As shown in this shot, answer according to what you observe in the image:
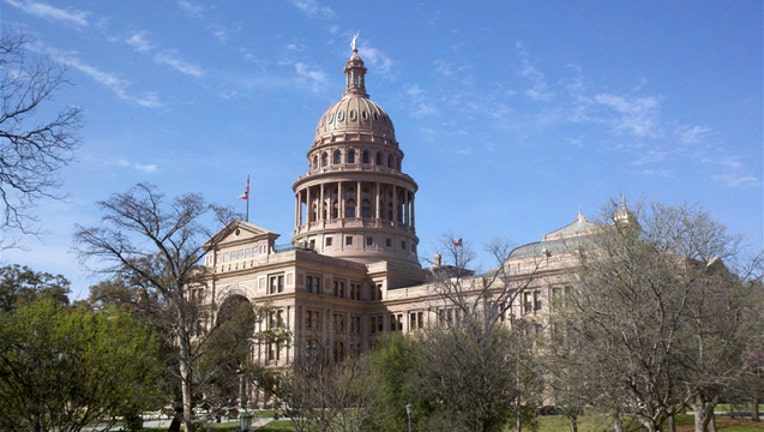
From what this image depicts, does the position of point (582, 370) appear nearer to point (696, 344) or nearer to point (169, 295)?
point (696, 344)

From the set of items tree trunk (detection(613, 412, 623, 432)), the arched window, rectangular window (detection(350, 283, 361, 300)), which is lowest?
tree trunk (detection(613, 412, 623, 432))

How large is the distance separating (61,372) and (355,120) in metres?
79.6

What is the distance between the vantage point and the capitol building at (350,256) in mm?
77875

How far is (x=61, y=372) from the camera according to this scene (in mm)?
25234

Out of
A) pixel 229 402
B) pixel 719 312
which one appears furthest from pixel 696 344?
pixel 229 402

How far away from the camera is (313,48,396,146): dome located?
102 m

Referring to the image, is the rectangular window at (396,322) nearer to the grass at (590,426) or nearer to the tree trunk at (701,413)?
the grass at (590,426)

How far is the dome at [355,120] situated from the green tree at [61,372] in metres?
71.8

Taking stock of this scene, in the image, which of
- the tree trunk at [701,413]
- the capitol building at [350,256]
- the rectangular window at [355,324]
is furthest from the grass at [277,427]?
the rectangular window at [355,324]

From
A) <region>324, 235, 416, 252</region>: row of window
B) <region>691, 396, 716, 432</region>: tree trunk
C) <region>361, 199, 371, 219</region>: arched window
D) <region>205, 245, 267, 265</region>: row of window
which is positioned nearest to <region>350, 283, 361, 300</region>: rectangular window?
<region>324, 235, 416, 252</region>: row of window

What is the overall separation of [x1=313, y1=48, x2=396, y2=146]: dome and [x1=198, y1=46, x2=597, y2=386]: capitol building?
6.0 inches

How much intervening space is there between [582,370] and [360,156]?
69698mm

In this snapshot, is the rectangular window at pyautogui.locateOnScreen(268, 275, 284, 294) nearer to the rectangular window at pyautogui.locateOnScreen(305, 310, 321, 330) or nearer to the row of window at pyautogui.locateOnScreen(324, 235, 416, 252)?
the rectangular window at pyautogui.locateOnScreen(305, 310, 321, 330)

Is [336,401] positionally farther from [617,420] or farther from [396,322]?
[396,322]
